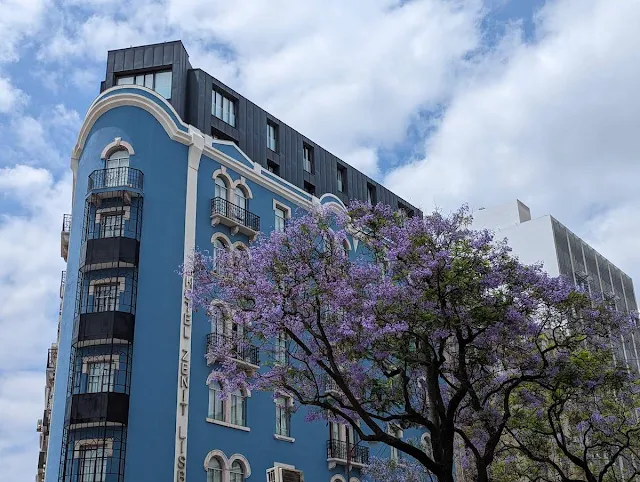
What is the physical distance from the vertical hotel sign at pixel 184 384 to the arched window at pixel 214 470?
1.38m

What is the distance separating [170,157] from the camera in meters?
35.2

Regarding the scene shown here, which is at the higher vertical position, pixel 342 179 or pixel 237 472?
pixel 342 179

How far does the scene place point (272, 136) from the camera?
42.1 meters

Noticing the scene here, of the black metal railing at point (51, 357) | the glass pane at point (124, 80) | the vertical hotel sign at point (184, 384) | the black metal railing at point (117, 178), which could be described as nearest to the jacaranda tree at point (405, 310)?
the vertical hotel sign at point (184, 384)

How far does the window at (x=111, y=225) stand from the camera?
3362cm

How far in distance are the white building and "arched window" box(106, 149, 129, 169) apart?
33569mm

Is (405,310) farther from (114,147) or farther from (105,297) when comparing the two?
(114,147)

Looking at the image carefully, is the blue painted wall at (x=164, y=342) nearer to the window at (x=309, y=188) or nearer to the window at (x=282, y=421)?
the window at (x=282, y=421)

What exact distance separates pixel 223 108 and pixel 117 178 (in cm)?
720

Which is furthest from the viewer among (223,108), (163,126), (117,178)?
(223,108)

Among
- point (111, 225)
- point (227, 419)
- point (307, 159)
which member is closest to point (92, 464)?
point (227, 419)

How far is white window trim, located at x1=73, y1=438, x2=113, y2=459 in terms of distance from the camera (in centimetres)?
2989

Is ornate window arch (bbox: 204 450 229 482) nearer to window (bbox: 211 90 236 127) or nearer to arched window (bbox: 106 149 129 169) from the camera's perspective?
arched window (bbox: 106 149 129 169)

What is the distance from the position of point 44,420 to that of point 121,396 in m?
16.2
